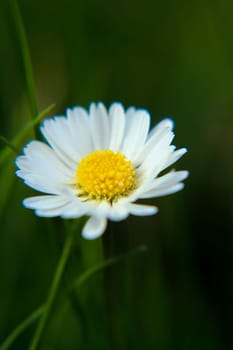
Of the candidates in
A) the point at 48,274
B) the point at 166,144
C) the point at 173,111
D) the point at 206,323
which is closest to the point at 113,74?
the point at 173,111

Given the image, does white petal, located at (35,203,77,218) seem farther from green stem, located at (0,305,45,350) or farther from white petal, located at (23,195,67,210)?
green stem, located at (0,305,45,350)

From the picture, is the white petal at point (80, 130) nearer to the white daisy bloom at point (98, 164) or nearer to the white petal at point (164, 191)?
the white daisy bloom at point (98, 164)

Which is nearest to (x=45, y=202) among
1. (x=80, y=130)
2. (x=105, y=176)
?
(x=105, y=176)

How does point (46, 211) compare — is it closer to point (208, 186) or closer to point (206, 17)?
point (208, 186)

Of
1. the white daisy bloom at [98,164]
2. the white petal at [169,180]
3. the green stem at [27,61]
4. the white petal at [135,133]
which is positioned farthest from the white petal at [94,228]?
the green stem at [27,61]

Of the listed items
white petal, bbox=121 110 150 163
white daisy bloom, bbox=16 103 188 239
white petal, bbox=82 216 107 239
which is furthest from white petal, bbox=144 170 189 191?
white petal, bbox=121 110 150 163

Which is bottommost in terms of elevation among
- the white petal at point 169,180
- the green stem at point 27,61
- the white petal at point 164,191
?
the white petal at point 164,191
